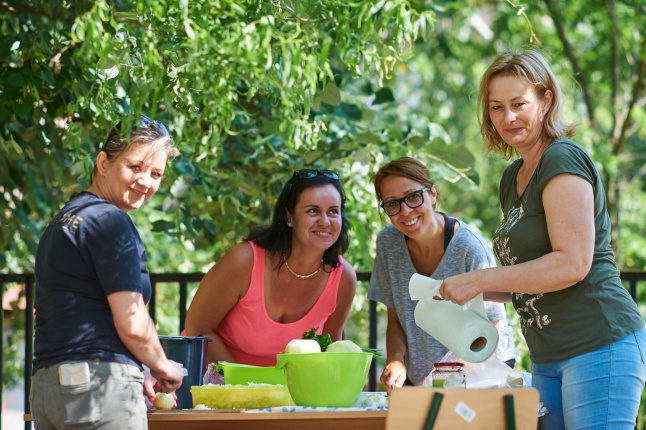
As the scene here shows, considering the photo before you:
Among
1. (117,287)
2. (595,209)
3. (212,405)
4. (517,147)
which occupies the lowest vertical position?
(212,405)

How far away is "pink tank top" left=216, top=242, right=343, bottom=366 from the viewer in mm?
3133

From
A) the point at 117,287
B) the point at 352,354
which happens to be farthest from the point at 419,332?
the point at 117,287

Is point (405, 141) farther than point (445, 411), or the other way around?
point (405, 141)

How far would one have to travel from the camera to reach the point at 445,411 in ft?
6.72

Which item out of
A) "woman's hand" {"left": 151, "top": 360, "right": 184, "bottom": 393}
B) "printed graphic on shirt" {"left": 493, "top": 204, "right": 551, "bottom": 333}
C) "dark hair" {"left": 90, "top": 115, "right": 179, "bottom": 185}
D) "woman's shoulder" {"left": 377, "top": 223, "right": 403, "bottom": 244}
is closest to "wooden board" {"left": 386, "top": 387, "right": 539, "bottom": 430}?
"printed graphic on shirt" {"left": 493, "top": 204, "right": 551, "bottom": 333}

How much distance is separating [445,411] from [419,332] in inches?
41.1

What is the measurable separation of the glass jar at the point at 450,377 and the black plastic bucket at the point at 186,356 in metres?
0.65

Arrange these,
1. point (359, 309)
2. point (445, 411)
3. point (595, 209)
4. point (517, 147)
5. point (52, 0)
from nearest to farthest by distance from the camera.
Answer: point (445, 411)
point (595, 209)
point (517, 147)
point (52, 0)
point (359, 309)

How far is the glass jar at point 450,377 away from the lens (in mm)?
2445

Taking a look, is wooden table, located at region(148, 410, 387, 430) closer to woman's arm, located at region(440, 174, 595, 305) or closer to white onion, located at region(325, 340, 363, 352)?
white onion, located at region(325, 340, 363, 352)

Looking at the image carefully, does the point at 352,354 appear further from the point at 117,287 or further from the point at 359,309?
the point at 359,309

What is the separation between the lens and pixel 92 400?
2.08 meters

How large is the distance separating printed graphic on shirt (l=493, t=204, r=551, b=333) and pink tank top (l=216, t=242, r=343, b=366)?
91 cm

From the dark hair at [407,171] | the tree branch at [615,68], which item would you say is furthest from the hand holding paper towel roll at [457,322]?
the tree branch at [615,68]
